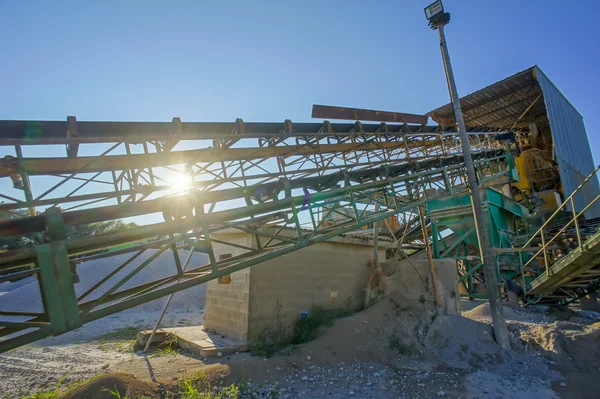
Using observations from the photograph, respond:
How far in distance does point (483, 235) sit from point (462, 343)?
2.79 m

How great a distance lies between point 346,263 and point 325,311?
1.73 m

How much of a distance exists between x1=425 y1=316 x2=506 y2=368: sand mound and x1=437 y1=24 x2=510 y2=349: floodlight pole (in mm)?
345

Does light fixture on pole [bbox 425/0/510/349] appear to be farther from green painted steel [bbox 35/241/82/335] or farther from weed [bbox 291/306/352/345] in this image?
green painted steel [bbox 35/241/82/335]

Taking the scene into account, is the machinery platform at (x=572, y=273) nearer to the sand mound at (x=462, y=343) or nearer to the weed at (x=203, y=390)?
the sand mound at (x=462, y=343)

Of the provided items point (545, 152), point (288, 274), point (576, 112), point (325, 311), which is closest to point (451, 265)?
point (325, 311)

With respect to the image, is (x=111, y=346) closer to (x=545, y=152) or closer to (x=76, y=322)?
(x=76, y=322)

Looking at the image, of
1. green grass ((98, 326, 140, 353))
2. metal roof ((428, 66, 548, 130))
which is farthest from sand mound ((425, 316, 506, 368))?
metal roof ((428, 66, 548, 130))

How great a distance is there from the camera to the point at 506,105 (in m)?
21.1

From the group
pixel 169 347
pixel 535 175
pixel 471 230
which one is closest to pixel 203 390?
pixel 169 347

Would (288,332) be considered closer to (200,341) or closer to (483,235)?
(200,341)

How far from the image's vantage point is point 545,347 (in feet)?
27.5

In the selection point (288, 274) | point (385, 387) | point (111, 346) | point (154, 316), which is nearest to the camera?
point (385, 387)

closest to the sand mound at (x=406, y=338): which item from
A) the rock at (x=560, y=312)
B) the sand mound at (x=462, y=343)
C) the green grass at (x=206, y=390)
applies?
the sand mound at (x=462, y=343)

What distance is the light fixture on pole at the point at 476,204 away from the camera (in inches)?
327
